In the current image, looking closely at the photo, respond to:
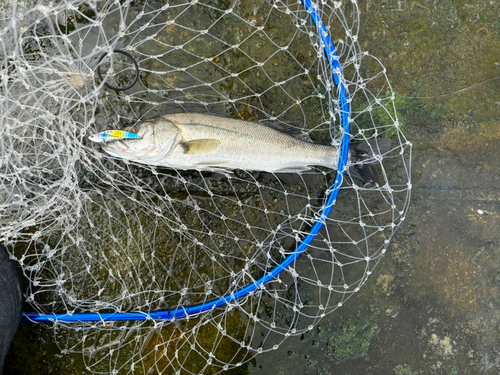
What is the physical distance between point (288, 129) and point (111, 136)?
4.70ft

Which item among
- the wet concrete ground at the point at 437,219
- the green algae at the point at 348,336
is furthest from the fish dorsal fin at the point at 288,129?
the green algae at the point at 348,336

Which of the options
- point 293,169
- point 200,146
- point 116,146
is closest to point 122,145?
point 116,146

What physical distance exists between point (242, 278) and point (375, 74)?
84.6 inches

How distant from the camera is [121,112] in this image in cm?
300

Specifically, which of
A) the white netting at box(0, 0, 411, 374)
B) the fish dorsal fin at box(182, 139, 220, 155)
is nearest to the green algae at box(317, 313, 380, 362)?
the white netting at box(0, 0, 411, 374)

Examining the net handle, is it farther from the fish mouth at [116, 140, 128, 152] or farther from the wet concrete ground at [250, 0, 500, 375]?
the fish mouth at [116, 140, 128, 152]

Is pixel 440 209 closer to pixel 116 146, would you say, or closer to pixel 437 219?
pixel 437 219

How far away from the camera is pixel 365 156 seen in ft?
9.45

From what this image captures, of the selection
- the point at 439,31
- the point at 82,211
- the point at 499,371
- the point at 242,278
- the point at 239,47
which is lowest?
the point at 499,371

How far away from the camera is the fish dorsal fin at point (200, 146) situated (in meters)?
2.75

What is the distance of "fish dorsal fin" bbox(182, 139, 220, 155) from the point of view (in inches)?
108

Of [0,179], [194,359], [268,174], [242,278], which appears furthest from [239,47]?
[194,359]

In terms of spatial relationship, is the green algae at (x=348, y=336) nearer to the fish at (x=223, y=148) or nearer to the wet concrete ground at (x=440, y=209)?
the wet concrete ground at (x=440, y=209)

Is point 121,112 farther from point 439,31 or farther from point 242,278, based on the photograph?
point 439,31
